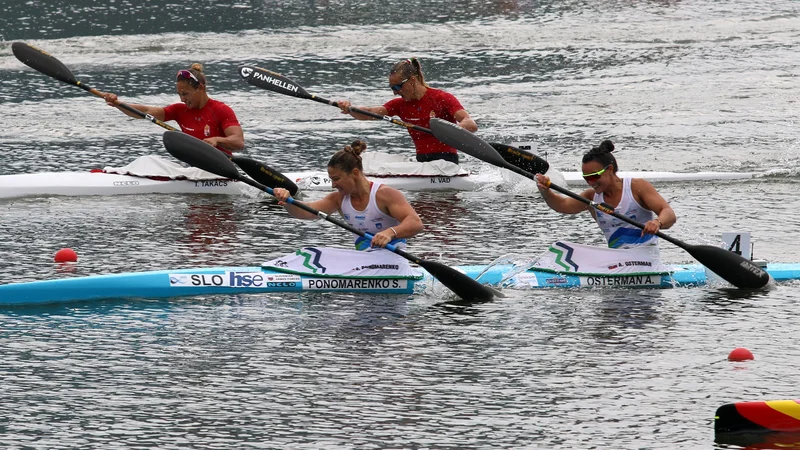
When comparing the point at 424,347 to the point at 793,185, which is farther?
the point at 793,185

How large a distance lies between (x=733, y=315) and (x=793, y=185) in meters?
6.03

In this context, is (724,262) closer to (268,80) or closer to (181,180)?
(268,80)

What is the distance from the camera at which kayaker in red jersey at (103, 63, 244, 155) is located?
583 inches

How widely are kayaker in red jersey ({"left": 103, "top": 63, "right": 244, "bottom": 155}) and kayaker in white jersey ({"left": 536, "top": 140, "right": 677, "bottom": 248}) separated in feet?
15.1

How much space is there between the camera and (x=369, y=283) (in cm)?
1131

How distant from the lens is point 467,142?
12211 millimetres

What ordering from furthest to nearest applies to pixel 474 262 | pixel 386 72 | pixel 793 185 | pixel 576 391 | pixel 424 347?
pixel 386 72 < pixel 793 185 < pixel 474 262 < pixel 424 347 < pixel 576 391

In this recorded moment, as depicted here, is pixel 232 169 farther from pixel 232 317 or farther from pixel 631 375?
pixel 631 375

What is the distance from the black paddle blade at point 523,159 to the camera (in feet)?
39.3

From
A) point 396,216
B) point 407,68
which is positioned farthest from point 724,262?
point 407,68

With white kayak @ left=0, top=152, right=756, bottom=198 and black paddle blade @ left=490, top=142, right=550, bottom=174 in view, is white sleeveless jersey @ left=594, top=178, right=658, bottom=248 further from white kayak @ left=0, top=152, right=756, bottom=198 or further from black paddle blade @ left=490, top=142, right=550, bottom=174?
white kayak @ left=0, top=152, right=756, bottom=198

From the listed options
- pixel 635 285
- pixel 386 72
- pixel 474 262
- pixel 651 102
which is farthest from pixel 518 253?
pixel 386 72

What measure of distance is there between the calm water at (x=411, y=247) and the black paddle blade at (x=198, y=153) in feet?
3.83

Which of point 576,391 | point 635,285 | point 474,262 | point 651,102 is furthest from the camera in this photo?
point 651,102
